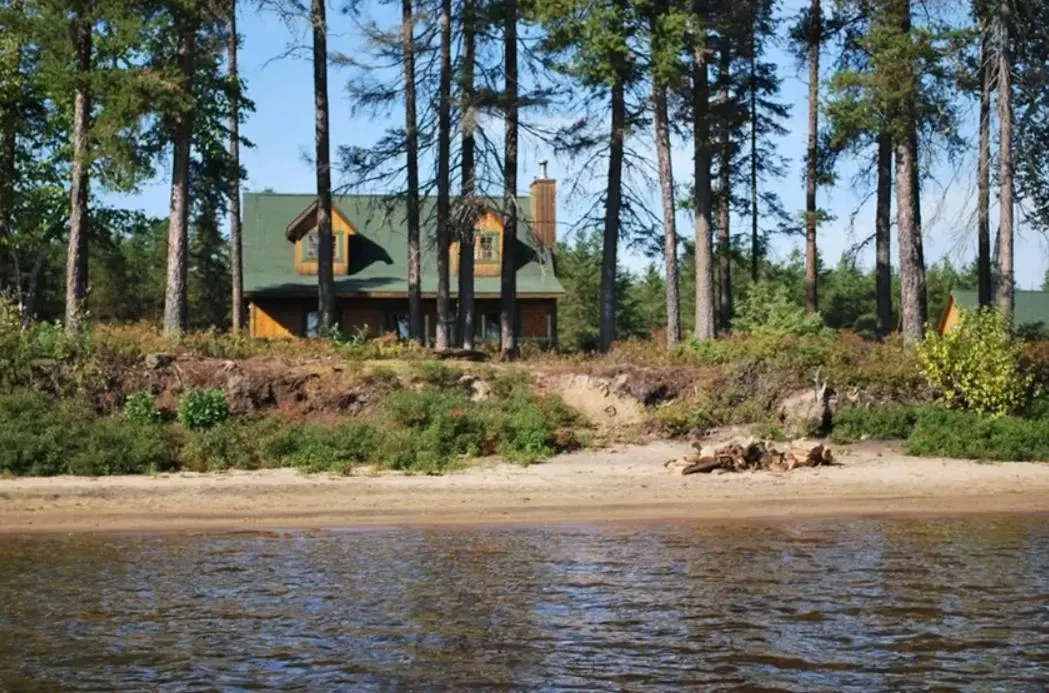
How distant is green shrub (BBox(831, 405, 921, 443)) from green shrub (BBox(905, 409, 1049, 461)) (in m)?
0.61

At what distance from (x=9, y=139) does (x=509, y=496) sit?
74.4 ft

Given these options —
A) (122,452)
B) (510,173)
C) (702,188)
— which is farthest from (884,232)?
(122,452)

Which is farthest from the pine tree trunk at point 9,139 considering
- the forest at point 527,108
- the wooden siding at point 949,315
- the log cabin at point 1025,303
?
the wooden siding at point 949,315

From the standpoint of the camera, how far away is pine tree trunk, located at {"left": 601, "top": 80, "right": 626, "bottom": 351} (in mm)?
29828

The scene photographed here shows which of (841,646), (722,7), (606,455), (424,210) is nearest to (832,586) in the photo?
(841,646)

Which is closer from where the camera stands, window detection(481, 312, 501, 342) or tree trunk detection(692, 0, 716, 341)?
tree trunk detection(692, 0, 716, 341)

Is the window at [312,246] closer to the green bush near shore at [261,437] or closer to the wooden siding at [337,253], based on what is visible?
the wooden siding at [337,253]

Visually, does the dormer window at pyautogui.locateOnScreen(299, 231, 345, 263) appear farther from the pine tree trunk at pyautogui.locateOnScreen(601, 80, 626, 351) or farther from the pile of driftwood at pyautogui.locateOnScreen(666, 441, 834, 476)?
the pile of driftwood at pyautogui.locateOnScreen(666, 441, 834, 476)

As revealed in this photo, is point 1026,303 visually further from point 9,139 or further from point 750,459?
point 9,139

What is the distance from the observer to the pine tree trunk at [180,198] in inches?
1072

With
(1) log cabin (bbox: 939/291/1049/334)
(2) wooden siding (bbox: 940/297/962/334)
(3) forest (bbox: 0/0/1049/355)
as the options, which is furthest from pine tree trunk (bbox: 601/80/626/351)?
(2) wooden siding (bbox: 940/297/962/334)

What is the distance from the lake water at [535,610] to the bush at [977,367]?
685 cm

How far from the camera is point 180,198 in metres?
27.4

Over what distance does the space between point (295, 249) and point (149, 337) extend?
18180 mm
